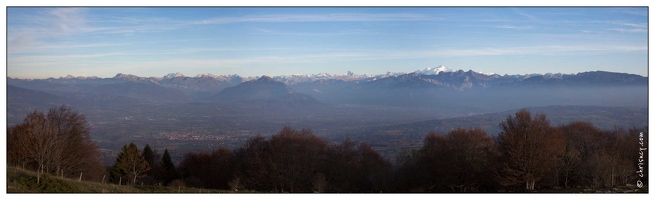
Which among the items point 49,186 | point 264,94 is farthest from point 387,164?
point 264,94

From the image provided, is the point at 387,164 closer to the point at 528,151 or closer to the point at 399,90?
the point at 528,151

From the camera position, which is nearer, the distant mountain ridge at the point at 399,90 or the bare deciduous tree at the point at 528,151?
the bare deciduous tree at the point at 528,151

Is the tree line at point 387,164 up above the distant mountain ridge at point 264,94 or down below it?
below

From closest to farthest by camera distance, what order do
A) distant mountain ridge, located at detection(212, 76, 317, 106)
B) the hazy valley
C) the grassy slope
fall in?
1. the grassy slope
2. the hazy valley
3. distant mountain ridge, located at detection(212, 76, 317, 106)

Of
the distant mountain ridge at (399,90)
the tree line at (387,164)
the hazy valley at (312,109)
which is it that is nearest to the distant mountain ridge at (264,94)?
the distant mountain ridge at (399,90)

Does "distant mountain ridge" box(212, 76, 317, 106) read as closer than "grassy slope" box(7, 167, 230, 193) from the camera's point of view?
No

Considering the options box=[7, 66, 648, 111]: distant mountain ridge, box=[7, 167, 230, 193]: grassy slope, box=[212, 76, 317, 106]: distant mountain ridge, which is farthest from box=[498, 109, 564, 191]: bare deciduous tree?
box=[212, 76, 317, 106]: distant mountain ridge

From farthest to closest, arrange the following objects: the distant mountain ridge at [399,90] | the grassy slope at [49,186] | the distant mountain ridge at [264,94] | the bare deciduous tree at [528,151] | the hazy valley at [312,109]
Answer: the distant mountain ridge at [264,94]
the distant mountain ridge at [399,90]
the hazy valley at [312,109]
the bare deciduous tree at [528,151]
the grassy slope at [49,186]

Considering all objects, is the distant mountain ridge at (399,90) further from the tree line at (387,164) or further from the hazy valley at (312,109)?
the tree line at (387,164)

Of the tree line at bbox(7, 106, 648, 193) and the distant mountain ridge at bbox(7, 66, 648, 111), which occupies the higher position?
the distant mountain ridge at bbox(7, 66, 648, 111)

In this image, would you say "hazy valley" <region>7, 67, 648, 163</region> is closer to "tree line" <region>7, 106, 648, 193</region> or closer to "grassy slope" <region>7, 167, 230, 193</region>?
"tree line" <region>7, 106, 648, 193</region>
